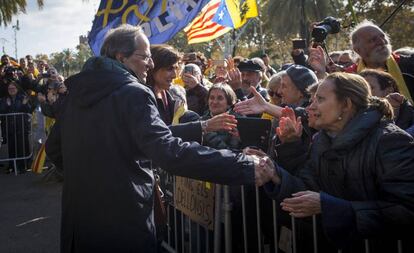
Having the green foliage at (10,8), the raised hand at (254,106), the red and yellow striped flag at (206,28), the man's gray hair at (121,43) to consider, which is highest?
the green foliage at (10,8)

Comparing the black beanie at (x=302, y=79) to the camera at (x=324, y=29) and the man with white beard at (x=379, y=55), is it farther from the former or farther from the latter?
the camera at (x=324, y=29)

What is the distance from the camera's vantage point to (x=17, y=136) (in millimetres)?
9508

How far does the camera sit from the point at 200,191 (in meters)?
3.32

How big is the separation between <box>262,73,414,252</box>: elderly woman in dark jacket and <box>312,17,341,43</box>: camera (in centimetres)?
189

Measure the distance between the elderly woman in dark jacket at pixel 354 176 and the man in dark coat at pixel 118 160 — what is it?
35 cm

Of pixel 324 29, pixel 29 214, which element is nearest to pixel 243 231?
pixel 324 29

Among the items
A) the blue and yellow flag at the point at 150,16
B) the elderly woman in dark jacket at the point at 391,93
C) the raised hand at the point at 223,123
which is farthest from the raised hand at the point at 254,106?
the blue and yellow flag at the point at 150,16

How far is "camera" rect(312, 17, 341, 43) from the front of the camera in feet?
14.3

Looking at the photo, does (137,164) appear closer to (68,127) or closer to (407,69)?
(68,127)

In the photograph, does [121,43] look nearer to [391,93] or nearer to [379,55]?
[391,93]

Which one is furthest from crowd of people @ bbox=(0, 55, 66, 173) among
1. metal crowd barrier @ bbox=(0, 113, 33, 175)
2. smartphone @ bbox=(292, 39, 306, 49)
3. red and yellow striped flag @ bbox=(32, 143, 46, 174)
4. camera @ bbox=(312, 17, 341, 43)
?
camera @ bbox=(312, 17, 341, 43)

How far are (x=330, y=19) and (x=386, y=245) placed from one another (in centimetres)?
291

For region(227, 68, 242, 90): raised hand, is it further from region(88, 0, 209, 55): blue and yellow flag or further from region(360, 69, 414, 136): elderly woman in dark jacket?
region(360, 69, 414, 136): elderly woman in dark jacket

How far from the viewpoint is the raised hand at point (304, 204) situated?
2.25 meters
